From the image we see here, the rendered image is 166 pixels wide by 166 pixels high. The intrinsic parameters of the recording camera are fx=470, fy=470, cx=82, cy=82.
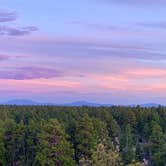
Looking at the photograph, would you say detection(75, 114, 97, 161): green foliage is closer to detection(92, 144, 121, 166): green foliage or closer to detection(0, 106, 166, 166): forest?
detection(0, 106, 166, 166): forest

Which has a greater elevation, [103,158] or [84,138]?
[103,158]

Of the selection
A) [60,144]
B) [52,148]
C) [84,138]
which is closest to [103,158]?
[52,148]

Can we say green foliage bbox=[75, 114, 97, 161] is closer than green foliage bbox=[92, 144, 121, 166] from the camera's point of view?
No

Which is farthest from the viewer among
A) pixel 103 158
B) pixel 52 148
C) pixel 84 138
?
pixel 84 138

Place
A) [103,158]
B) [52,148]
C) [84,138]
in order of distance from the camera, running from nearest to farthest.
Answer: [103,158], [52,148], [84,138]

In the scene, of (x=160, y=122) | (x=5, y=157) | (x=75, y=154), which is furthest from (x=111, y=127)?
(x=5, y=157)

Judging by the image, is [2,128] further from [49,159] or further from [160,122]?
[160,122]

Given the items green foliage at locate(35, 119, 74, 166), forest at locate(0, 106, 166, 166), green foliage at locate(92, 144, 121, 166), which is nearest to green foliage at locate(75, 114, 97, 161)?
forest at locate(0, 106, 166, 166)

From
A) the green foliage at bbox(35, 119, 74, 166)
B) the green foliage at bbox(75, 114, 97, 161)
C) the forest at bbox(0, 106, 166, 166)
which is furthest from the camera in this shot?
the green foliage at bbox(75, 114, 97, 161)

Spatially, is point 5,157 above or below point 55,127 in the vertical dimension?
below

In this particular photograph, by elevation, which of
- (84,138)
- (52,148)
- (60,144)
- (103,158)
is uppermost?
(103,158)

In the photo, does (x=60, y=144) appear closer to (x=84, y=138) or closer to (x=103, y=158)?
(x=84, y=138)

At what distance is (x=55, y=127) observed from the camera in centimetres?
6122

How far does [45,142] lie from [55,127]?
2775mm
